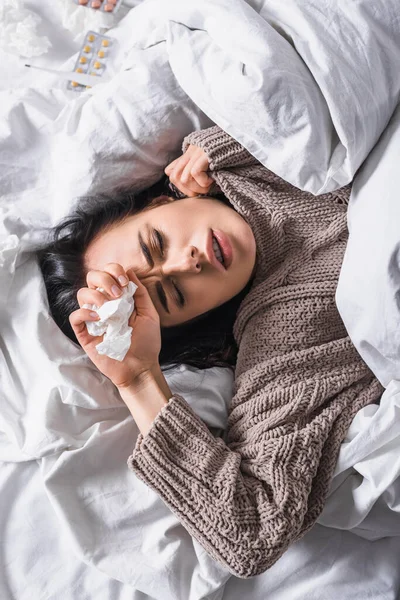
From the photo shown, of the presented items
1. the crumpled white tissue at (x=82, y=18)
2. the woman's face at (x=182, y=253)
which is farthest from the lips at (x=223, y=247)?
the crumpled white tissue at (x=82, y=18)

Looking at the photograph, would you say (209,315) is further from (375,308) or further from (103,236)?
(375,308)

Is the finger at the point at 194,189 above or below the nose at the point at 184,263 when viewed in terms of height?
above

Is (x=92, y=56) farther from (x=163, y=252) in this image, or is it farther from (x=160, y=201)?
(x=163, y=252)

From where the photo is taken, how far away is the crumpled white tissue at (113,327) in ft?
3.56

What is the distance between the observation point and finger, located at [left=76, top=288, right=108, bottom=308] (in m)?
1.10

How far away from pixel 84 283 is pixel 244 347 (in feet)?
1.04

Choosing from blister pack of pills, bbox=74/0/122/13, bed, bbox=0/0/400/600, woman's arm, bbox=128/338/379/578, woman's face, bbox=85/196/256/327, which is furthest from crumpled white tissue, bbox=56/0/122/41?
woman's arm, bbox=128/338/379/578

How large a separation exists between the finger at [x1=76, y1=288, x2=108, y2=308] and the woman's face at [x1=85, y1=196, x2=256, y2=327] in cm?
10

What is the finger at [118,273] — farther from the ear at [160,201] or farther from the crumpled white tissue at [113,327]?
the ear at [160,201]

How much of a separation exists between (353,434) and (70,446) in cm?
48

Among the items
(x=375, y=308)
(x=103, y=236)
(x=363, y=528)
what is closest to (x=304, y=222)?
(x=375, y=308)

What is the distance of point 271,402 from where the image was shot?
1159 millimetres

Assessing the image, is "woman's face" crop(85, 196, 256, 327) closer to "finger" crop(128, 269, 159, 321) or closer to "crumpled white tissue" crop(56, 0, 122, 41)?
"finger" crop(128, 269, 159, 321)

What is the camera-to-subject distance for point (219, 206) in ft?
4.15
